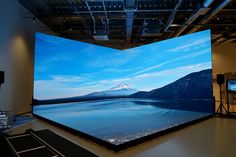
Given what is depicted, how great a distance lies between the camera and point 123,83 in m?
8.11

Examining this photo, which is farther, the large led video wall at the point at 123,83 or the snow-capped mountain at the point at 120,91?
the snow-capped mountain at the point at 120,91

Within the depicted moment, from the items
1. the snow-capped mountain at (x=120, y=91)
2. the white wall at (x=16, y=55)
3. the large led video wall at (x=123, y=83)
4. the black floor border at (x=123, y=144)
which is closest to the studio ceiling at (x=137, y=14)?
the white wall at (x=16, y=55)

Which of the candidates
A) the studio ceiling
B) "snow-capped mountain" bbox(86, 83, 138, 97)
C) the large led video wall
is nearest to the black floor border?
the large led video wall

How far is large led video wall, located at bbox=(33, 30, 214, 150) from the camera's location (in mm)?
3939

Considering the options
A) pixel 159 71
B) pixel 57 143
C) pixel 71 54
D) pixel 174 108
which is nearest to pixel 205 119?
pixel 174 108

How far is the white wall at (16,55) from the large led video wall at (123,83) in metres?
0.83

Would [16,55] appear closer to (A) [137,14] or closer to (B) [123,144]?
(A) [137,14]

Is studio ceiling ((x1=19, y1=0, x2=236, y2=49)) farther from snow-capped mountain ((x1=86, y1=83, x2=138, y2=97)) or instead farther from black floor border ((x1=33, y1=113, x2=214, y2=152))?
black floor border ((x1=33, y1=113, x2=214, y2=152))

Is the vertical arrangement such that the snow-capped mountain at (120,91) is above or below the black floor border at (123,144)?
above

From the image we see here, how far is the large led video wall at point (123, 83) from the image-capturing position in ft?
12.9

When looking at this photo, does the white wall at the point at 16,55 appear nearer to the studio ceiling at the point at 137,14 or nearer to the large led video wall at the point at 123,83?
the studio ceiling at the point at 137,14

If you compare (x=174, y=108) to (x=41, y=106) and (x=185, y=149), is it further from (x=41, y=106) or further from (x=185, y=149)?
(x=41, y=106)

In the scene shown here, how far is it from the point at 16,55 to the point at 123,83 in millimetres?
4578

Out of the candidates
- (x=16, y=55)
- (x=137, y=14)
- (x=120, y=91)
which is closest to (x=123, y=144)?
(x=16, y=55)
